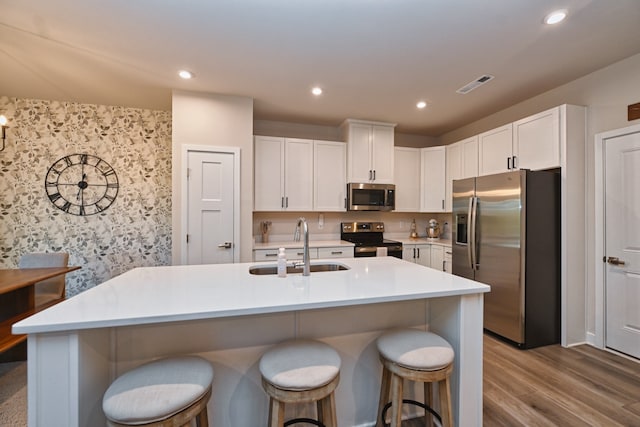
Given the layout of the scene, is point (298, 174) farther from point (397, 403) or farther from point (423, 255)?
point (397, 403)

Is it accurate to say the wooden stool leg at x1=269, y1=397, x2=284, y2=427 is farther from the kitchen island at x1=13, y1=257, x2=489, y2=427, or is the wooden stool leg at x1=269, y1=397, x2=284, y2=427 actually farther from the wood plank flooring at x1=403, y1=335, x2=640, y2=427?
the wood plank flooring at x1=403, y1=335, x2=640, y2=427

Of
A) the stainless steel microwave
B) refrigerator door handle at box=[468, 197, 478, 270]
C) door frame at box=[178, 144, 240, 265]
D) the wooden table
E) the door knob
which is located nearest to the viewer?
the wooden table

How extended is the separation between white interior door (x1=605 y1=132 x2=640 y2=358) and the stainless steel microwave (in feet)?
7.44

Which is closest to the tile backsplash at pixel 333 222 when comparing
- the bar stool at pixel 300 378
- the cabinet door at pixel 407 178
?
the cabinet door at pixel 407 178

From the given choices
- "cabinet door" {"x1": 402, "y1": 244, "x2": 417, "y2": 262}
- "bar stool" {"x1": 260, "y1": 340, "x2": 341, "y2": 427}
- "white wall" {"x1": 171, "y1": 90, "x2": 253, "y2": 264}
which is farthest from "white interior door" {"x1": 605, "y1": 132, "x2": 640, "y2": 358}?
"white wall" {"x1": 171, "y1": 90, "x2": 253, "y2": 264}

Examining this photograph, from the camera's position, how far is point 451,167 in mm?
4152

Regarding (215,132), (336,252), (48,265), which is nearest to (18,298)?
(48,265)

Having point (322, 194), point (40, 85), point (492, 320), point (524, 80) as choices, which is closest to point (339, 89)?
point (322, 194)

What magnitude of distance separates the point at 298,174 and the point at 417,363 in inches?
117

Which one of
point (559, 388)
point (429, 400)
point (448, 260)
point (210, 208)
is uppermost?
point (210, 208)

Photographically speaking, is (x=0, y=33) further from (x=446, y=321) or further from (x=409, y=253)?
(x=409, y=253)

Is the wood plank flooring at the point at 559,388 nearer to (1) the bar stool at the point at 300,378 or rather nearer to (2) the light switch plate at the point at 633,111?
(1) the bar stool at the point at 300,378

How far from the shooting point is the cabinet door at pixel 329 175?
3939 mm

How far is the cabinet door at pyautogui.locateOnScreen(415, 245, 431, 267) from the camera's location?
402 cm
